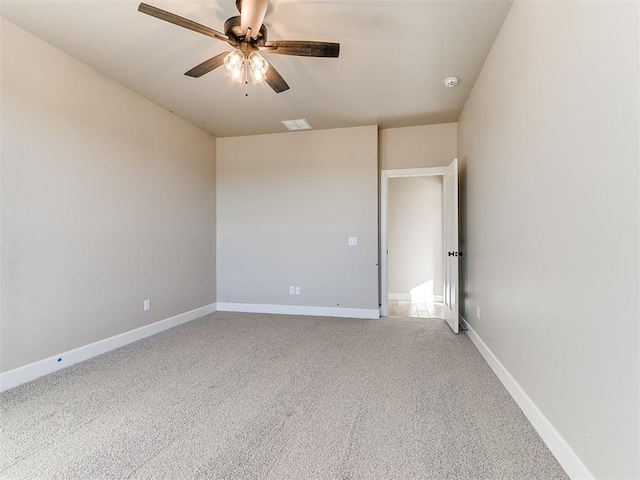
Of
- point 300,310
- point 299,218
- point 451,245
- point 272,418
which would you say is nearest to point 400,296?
point 300,310

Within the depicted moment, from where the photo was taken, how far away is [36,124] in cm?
244

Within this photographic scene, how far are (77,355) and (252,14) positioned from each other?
3.00m

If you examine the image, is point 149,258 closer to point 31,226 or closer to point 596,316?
point 31,226

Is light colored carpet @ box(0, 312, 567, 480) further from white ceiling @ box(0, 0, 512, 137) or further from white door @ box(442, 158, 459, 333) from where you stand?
white ceiling @ box(0, 0, 512, 137)

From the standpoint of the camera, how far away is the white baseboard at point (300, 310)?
4.30 meters

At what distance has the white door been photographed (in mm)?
3510

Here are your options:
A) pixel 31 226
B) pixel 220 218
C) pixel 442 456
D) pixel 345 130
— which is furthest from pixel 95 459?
pixel 345 130

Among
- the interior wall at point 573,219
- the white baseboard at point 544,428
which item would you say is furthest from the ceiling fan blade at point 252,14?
the white baseboard at point 544,428

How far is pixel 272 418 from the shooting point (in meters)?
1.84

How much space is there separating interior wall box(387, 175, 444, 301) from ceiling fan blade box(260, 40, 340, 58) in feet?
13.8

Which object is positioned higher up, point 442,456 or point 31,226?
point 31,226

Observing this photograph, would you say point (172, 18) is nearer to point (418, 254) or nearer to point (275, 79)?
point (275, 79)

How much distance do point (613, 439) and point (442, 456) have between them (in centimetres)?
68

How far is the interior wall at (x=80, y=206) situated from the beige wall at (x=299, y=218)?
825mm
